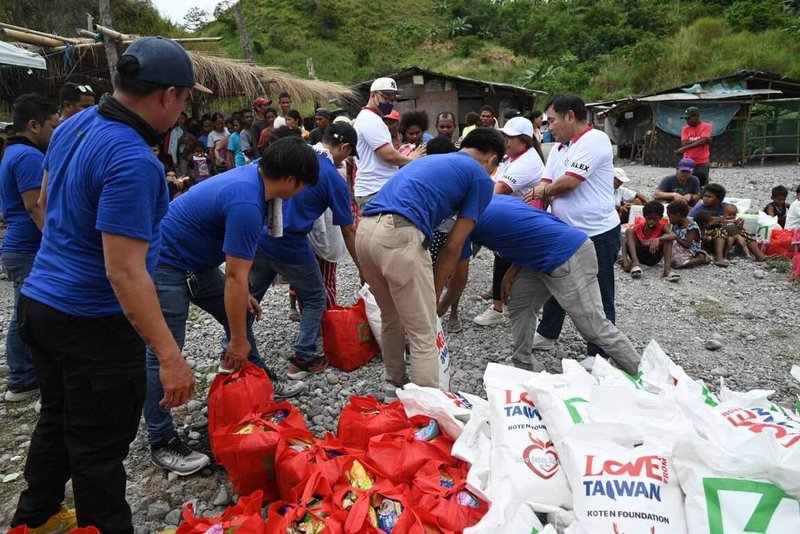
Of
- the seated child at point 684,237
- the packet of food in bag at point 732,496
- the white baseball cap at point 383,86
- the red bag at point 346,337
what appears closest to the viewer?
the packet of food in bag at point 732,496

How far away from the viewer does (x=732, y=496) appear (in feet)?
5.43

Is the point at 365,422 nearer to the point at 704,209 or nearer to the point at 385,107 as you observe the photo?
the point at 385,107

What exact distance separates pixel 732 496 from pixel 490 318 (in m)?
3.28

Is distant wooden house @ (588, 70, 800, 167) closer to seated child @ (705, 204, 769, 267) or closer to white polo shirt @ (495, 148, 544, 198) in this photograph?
seated child @ (705, 204, 769, 267)

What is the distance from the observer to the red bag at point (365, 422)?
245cm

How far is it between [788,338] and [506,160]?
289 centimetres

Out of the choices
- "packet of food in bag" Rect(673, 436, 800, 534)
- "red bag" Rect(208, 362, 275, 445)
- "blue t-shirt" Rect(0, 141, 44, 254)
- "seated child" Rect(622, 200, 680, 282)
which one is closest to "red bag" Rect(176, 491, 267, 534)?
"red bag" Rect(208, 362, 275, 445)

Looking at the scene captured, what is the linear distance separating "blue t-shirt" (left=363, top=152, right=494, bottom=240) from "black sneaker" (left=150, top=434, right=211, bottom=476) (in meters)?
Answer: 1.61

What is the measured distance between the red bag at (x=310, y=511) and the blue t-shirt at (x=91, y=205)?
3.13 feet

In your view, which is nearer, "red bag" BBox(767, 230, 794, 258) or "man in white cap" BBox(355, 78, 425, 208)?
"man in white cap" BBox(355, 78, 425, 208)

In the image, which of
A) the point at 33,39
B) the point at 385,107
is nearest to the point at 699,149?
the point at 385,107

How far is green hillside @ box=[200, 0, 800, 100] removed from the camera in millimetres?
25641

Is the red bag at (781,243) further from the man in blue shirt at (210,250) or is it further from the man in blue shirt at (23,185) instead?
the man in blue shirt at (23,185)

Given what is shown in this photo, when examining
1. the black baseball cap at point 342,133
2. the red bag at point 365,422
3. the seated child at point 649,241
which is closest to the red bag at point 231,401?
the red bag at point 365,422
